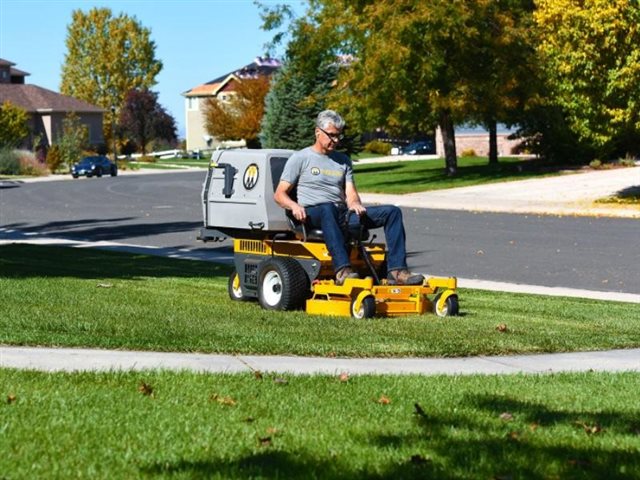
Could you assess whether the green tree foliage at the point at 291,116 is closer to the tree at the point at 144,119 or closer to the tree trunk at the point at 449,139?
the tree trunk at the point at 449,139

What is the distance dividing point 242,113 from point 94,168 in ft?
77.7

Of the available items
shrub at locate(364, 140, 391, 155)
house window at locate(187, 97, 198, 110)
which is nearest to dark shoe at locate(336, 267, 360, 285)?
shrub at locate(364, 140, 391, 155)

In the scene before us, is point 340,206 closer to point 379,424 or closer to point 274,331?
point 274,331

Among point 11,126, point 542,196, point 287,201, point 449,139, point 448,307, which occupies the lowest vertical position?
point 542,196

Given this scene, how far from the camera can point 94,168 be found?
71938 millimetres

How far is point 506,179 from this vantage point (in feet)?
147

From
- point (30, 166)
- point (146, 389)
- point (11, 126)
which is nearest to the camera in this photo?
point (146, 389)

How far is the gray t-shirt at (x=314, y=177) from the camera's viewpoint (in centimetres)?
1182

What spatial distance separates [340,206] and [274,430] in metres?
5.57

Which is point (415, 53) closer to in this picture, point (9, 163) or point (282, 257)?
point (282, 257)

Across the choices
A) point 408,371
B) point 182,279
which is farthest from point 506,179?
point 408,371

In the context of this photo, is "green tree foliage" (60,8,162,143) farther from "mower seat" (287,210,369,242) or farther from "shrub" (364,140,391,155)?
"mower seat" (287,210,369,242)

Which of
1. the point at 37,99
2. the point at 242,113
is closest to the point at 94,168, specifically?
the point at 242,113

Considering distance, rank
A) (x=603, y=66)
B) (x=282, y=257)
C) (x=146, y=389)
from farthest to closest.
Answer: (x=603, y=66)
(x=282, y=257)
(x=146, y=389)
